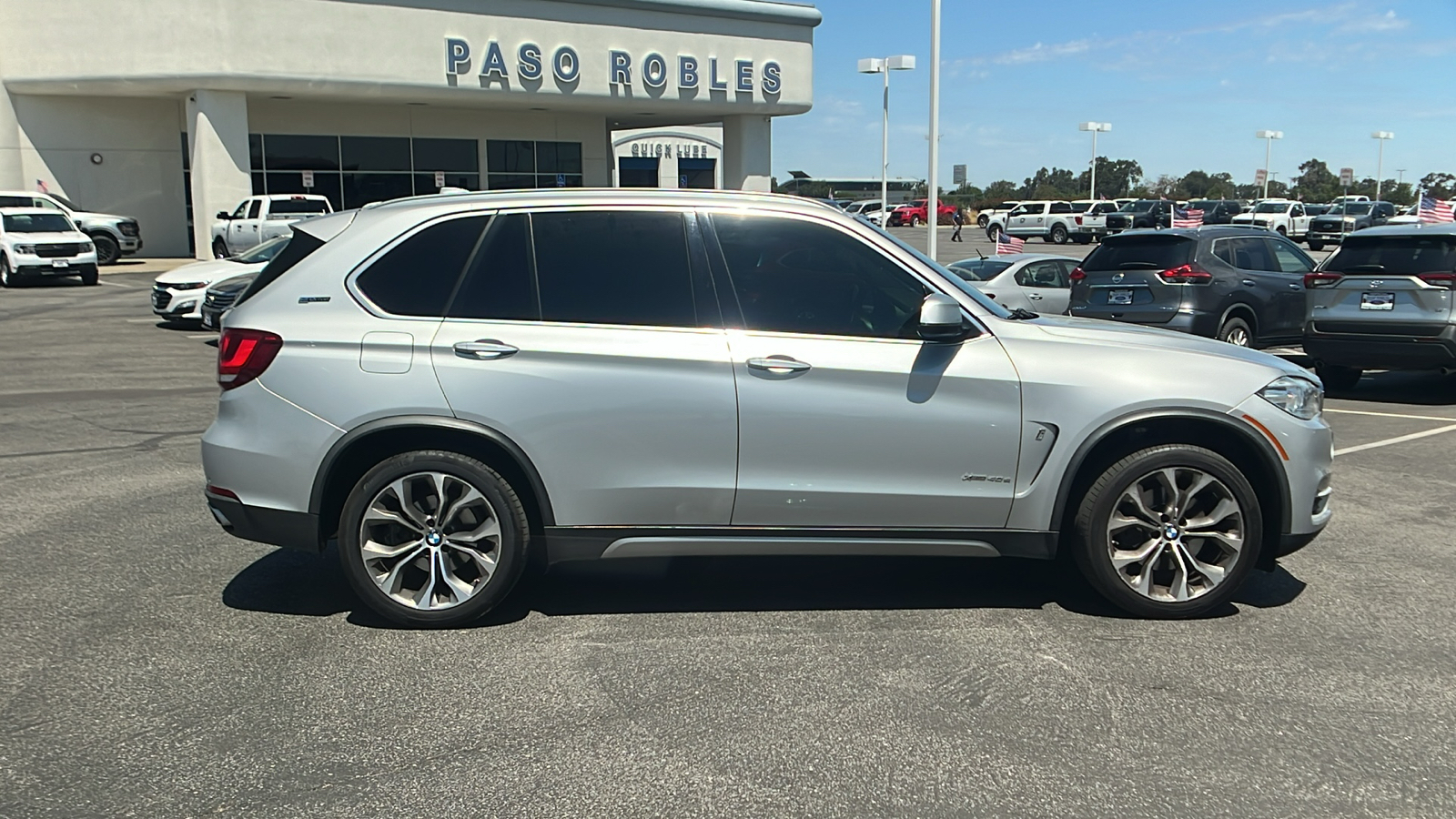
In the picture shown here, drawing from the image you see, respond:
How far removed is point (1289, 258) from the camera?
46.3 feet

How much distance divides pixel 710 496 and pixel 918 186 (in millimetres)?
110694

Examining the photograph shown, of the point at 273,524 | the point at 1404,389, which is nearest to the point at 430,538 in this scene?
the point at 273,524

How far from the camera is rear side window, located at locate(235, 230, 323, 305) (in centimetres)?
519

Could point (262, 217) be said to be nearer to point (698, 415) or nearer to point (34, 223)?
point (34, 223)

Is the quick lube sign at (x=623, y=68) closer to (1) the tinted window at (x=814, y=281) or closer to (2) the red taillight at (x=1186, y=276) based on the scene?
(2) the red taillight at (x=1186, y=276)

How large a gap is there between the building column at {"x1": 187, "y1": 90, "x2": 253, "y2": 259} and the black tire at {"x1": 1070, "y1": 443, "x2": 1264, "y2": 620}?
97.0ft

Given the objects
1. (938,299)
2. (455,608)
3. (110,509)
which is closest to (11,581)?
(110,509)

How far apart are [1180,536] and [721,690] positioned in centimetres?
219

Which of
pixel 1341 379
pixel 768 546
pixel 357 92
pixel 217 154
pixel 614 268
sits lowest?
pixel 1341 379

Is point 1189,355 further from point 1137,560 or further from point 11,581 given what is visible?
point 11,581

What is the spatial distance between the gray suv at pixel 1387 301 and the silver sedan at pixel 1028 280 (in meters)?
4.04

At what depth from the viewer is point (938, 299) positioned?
4.90 m

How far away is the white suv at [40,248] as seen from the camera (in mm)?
25312

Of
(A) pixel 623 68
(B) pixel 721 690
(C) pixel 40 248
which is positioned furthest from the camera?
(A) pixel 623 68
